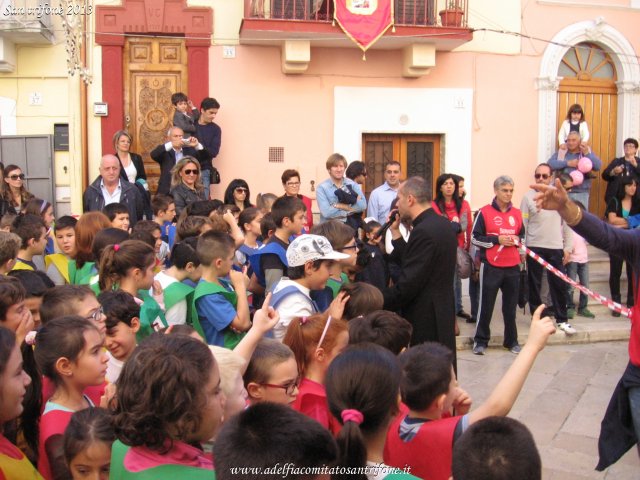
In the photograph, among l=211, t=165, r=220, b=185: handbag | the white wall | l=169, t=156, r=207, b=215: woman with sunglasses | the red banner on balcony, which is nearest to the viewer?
l=169, t=156, r=207, b=215: woman with sunglasses

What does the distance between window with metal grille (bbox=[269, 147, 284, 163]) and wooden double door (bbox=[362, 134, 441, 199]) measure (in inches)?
57.9

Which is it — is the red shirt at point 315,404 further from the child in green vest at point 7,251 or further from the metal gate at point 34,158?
the metal gate at point 34,158

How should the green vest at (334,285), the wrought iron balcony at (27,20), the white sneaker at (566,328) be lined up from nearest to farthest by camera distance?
1. the green vest at (334,285)
2. the white sneaker at (566,328)
3. the wrought iron balcony at (27,20)

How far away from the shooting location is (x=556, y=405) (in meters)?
6.49

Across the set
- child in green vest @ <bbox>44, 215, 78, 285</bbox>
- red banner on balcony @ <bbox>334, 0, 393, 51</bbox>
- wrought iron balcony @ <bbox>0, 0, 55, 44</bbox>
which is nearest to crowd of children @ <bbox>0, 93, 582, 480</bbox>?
child in green vest @ <bbox>44, 215, 78, 285</bbox>

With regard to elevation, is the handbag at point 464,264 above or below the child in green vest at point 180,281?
below

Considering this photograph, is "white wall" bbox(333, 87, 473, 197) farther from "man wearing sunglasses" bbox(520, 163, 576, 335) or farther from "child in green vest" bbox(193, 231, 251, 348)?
"child in green vest" bbox(193, 231, 251, 348)

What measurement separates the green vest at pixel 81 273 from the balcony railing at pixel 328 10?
6649mm

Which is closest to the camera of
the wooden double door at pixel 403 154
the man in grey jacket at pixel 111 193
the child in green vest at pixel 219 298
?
the child in green vest at pixel 219 298

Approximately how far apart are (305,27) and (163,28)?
2.26 m

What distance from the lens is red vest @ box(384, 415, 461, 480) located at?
259cm

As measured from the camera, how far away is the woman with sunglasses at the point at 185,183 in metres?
7.93

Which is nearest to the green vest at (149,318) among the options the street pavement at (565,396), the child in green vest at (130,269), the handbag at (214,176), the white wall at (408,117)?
the child in green vest at (130,269)

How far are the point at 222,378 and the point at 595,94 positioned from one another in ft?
39.6
